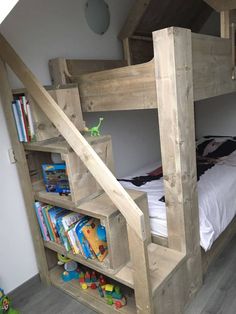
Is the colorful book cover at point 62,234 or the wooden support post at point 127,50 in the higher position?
the wooden support post at point 127,50

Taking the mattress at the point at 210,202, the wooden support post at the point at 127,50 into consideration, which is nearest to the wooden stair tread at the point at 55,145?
the mattress at the point at 210,202

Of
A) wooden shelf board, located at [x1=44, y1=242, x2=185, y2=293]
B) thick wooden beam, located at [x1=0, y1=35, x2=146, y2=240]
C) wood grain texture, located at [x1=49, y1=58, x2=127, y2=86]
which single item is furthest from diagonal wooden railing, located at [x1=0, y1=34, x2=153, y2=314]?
wood grain texture, located at [x1=49, y1=58, x2=127, y2=86]

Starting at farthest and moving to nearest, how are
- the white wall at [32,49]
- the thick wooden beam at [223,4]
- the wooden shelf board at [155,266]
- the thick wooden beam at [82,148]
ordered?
1. the white wall at [32,49]
2. the thick wooden beam at [223,4]
3. the wooden shelf board at [155,266]
4. the thick wooden beam at [82,148]

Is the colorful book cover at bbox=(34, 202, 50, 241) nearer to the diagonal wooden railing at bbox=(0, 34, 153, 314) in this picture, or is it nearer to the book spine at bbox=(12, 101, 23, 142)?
the book spine at bbox=(12, 101, 23, 142)

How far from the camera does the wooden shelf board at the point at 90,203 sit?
144 centimetres

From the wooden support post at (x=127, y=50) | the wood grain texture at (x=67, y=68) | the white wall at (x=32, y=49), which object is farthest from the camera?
the wooden support post at (x=127, y=50)

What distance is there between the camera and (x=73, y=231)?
163 centimetres

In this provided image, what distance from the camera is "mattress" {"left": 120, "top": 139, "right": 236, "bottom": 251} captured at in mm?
1729

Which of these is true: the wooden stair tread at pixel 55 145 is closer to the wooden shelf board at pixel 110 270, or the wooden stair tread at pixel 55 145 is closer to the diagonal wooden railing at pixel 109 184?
the diagonal wooden railing at pixel 109 184

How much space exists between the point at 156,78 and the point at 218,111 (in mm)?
2276

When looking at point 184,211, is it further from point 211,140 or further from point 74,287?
point 211,140

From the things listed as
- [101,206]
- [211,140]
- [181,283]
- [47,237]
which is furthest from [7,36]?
[211,140]

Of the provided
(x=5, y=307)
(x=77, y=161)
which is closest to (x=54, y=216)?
(x=77, y=161)

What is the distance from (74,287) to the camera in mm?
1879
